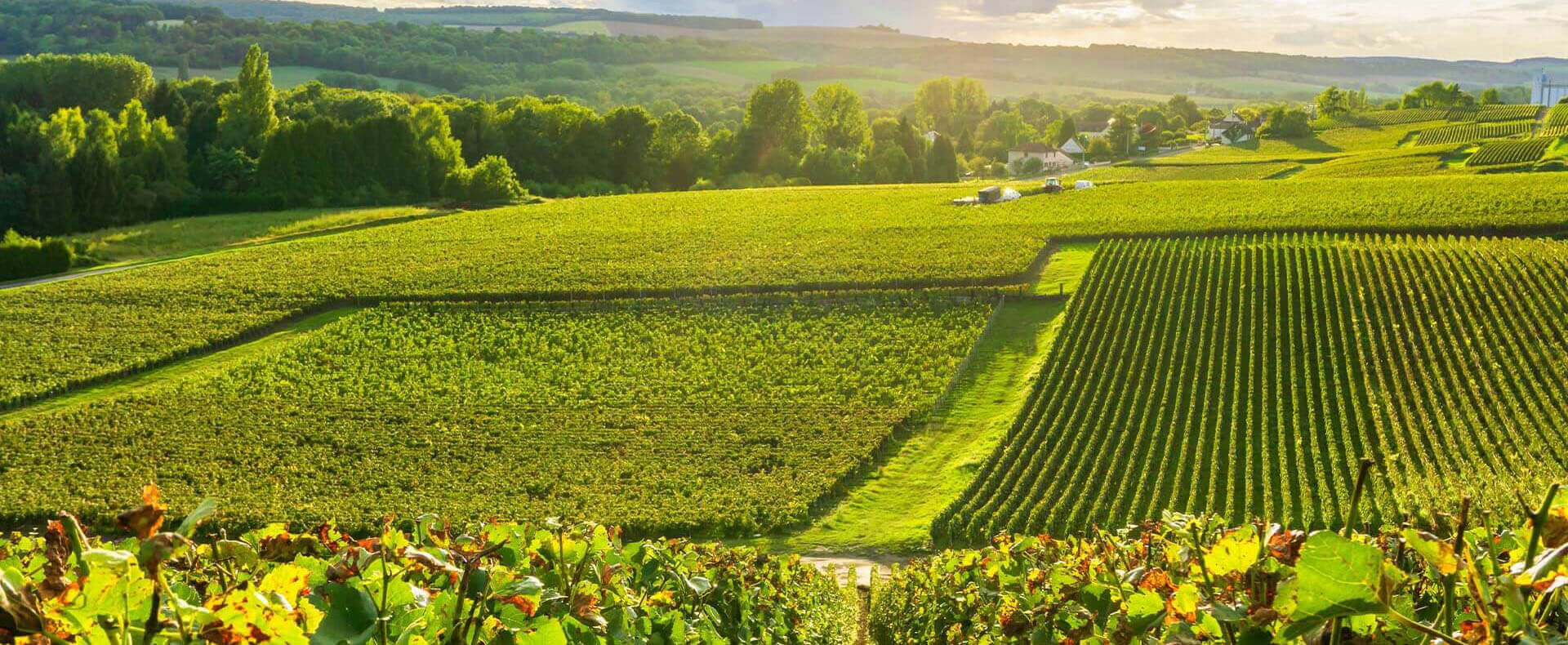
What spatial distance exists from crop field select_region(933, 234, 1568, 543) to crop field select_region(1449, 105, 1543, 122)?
248 feet

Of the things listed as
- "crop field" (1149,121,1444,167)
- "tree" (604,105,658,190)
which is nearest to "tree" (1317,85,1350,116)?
"crop field" (1149,121,1444,167)

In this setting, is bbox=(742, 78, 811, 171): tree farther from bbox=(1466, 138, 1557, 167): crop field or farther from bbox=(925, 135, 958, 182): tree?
bbox=(1466, 138, 1557, 167): crop field

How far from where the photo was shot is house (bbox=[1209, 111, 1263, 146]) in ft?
384

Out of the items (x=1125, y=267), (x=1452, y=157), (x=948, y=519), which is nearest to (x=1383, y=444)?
(x=948, y=519)

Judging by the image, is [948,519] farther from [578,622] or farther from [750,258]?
[750,258]

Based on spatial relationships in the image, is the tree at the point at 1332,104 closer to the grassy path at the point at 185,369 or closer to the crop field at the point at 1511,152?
the crop field at the point at 1511,152

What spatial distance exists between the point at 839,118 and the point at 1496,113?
217ft

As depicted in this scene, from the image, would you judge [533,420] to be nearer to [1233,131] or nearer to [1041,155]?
[1041,155]

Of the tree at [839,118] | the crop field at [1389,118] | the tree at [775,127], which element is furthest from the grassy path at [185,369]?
the crop field at [1389,118]

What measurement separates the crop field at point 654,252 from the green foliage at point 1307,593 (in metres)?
35.2

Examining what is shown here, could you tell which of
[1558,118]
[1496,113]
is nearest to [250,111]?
[1558,118]

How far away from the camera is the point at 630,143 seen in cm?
8556

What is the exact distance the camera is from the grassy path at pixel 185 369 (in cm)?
3170

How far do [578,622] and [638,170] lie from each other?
83923 mm
